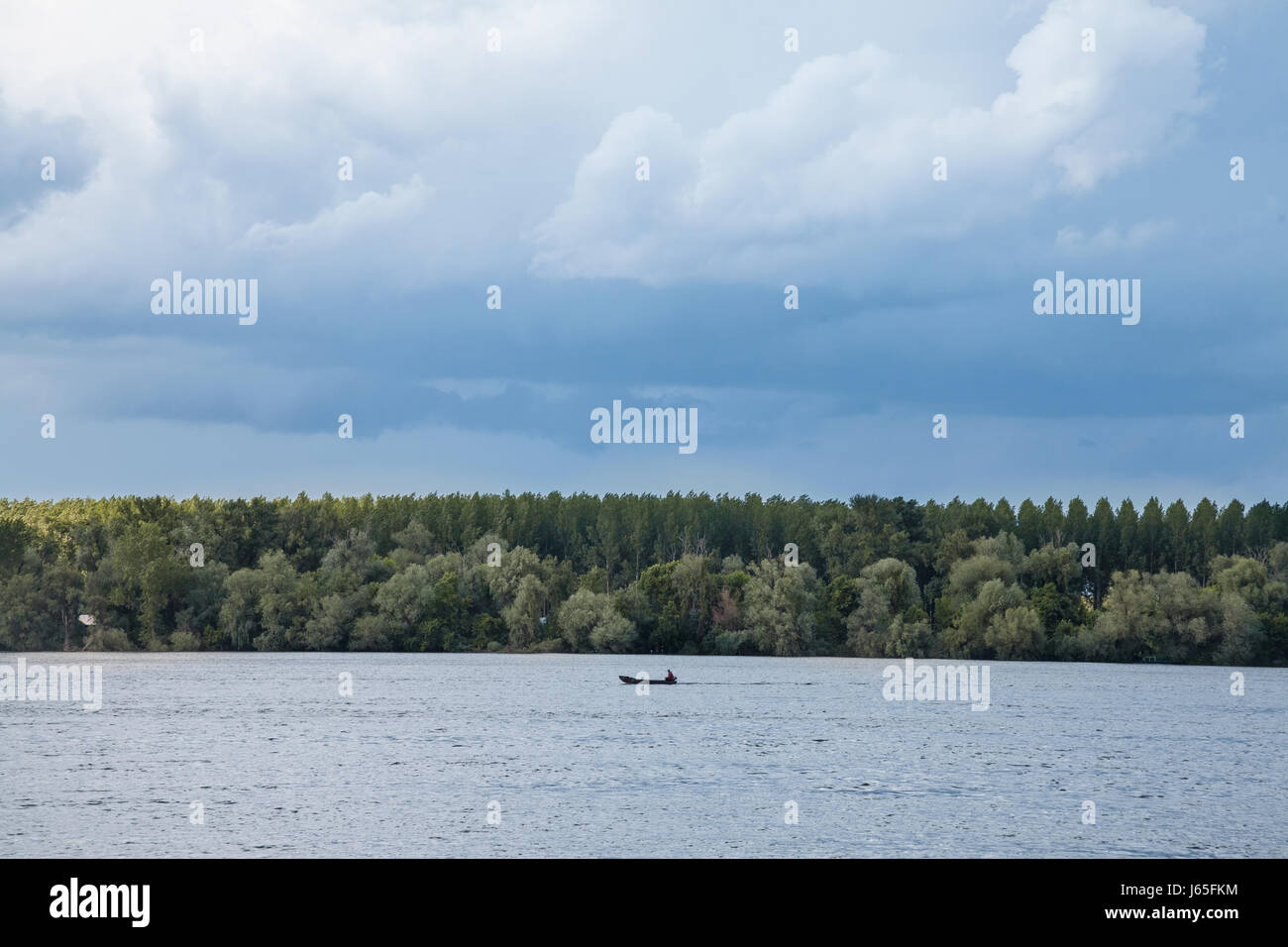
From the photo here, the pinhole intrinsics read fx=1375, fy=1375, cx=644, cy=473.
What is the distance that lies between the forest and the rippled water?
29.9m

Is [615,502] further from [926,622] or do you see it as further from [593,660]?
[926,622]

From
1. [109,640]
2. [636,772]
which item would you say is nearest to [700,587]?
[109,640]

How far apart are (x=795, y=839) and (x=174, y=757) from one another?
30.6 meters

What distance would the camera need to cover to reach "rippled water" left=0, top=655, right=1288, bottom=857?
39.9 meters

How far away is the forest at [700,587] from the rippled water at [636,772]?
2993 centimetres

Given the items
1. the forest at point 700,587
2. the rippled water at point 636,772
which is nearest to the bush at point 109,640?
the forest at point 700,587

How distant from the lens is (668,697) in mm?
92562

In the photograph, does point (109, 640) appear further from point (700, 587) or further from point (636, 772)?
A: point (636, 772)

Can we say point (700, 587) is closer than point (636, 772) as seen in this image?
No

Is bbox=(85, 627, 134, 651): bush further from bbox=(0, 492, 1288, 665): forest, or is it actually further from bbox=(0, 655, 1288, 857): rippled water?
bbox=(0, 655, 1288, 857): rippled water

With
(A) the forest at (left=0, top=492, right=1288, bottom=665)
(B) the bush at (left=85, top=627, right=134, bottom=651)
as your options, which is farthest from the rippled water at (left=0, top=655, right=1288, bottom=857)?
(B) the bush at (left=85, top=627, right=134, bottom=651)

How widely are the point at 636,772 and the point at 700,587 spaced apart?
303 ft

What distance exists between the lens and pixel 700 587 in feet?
479
